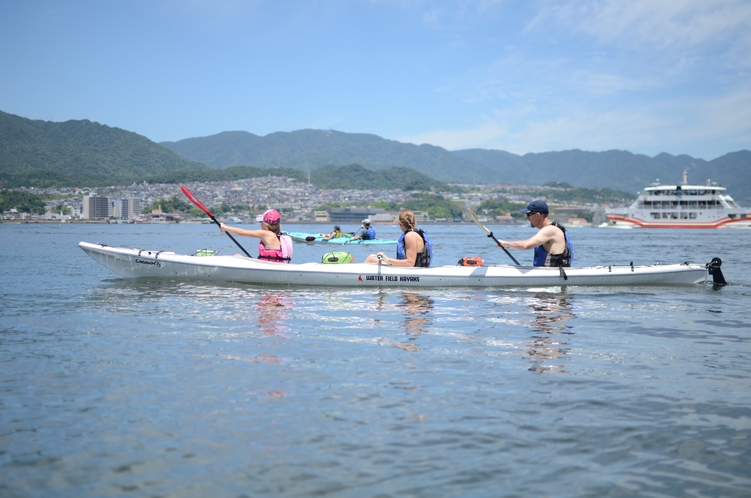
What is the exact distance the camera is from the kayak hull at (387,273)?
1412 cm

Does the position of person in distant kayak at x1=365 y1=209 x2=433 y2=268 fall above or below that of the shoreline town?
below

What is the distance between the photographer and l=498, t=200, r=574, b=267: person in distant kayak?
13445 millimetres

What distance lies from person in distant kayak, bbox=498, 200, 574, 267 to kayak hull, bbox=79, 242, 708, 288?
0.32 metres

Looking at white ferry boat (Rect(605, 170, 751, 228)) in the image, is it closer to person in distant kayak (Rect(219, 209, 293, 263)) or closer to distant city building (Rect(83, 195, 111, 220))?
person in distant kayak (Rect(219, 209, 293, 263))

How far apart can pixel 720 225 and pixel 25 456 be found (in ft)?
350

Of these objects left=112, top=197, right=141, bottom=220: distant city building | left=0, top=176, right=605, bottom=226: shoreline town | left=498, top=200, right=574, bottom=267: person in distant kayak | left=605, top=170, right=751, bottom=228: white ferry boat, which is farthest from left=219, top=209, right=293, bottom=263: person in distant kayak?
left=112, top=197, right=141, bottom=220: distant city building

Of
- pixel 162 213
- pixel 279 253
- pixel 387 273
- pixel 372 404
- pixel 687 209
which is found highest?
pixel 162 213

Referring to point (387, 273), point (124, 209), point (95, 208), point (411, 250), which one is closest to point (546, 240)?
point (411, 250)

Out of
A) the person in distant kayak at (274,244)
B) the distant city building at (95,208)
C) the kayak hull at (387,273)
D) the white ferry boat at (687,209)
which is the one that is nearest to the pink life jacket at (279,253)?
the person in distant kayak at (274,244)

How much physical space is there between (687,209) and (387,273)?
318ft

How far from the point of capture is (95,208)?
136875 mm

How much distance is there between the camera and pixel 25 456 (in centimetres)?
443

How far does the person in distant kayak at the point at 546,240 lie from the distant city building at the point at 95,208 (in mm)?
135464

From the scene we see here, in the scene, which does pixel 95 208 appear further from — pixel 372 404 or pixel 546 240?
pixel 372 404
